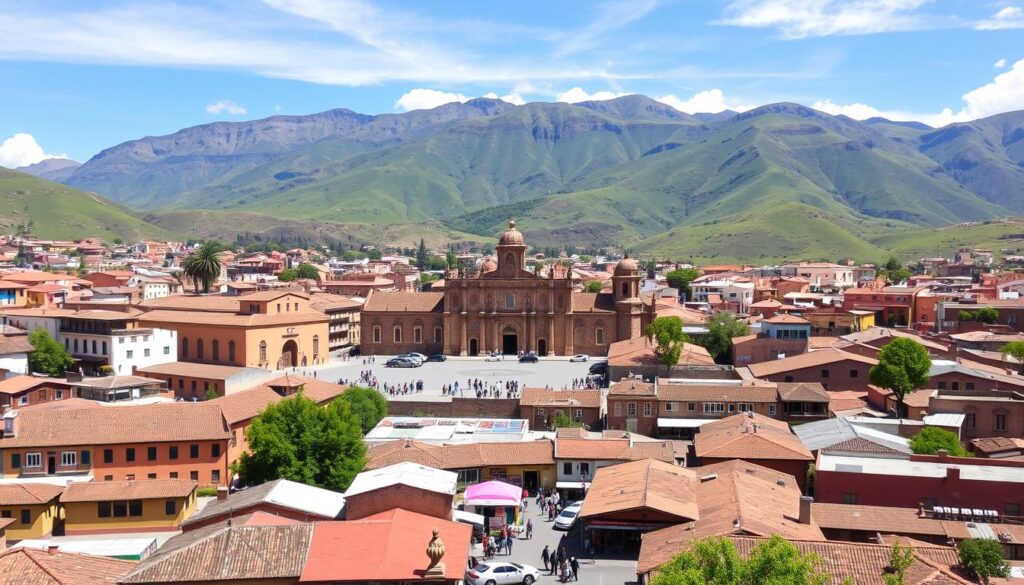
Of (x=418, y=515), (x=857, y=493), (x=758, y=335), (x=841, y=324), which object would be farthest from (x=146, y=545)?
(x=841, y=324)

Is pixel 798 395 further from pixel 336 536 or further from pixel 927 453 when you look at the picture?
pixel 336 536

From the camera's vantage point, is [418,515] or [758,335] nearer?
[418,515]

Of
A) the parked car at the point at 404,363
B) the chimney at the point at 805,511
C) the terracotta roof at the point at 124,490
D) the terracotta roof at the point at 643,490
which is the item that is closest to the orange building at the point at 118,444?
the terracotta roof at the point at 124,490

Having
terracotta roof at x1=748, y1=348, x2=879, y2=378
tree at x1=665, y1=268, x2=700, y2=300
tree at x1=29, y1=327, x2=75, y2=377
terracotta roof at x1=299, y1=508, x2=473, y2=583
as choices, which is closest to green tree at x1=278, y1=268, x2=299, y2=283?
tree at x1=665, y1=268, x2=700, y2=300

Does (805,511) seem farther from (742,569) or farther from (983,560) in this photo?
(742,569)

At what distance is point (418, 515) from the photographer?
94.7 feet

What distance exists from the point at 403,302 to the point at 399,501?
58.5 metres

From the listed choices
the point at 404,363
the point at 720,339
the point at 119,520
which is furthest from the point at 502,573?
the point at 404,363

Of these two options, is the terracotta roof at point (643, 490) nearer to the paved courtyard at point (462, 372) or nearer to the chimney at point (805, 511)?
the chimney at point (805, 511)

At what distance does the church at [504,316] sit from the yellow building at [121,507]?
49254 mm

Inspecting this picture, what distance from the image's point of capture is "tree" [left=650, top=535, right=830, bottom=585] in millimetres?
17656

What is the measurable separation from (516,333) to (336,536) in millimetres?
61249

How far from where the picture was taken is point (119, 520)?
3600cm

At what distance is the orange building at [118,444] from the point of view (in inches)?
1592
